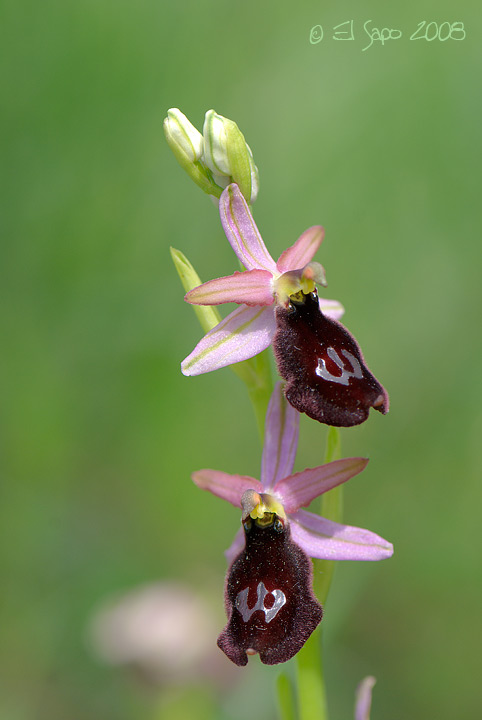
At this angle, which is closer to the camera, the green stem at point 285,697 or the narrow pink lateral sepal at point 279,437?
the narrow pink lateral sepal at point 279,437

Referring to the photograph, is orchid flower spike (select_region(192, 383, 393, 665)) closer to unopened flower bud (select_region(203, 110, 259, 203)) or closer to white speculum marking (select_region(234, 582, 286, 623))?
white speculum marking (select_region(234, 582, 286, 623))

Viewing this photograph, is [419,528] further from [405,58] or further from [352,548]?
[405,58]

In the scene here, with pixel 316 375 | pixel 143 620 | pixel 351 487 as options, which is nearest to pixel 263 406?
pixel 316 375

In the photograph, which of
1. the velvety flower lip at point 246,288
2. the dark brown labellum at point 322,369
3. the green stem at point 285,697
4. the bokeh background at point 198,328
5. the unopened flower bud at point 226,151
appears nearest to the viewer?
the dark brown labellum at point 322,369

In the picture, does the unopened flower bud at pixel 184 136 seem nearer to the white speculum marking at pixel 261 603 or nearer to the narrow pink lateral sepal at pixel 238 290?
the narrow pink lateral sepal at pixel 238 290

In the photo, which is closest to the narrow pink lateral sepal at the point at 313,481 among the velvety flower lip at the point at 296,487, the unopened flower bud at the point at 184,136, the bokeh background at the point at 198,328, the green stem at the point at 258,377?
the velvety flower lip at the point at 296,487

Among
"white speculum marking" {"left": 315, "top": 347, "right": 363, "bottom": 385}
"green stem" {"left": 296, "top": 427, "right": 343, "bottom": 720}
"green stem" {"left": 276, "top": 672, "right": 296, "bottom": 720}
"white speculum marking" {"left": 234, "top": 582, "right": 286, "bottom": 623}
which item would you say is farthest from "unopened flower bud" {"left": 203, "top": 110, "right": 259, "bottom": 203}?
"green stem" {"left": 276, "top": 672, "right": 296, "bottom": 720}
